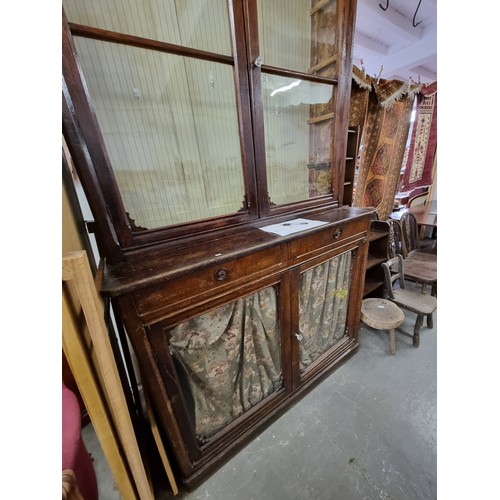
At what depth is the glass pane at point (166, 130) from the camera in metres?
0.79

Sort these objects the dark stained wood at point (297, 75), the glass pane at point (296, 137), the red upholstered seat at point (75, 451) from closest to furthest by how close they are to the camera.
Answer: the red upholstered seat at point (75, 451), the dark stained wood at point (297, 75), the glass pane at point (296, 137)

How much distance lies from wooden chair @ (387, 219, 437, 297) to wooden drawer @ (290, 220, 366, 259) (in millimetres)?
1038

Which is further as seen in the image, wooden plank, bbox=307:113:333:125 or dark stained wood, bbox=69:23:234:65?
wooden plank, bbox=307:113:333:125

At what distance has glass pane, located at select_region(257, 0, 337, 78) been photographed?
104cm

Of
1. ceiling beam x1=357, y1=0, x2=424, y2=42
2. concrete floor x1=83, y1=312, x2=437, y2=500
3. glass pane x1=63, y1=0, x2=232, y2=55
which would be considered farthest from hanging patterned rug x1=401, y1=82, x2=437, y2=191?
glass pane x1=63, y1=0, x2=232, y2=55

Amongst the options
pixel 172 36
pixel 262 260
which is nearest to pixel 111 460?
pixel 262 260

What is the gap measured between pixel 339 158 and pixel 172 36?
0.99m

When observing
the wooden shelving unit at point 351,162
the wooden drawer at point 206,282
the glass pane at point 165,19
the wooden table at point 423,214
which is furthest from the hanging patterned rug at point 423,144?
the wooden drawer at point 206,282

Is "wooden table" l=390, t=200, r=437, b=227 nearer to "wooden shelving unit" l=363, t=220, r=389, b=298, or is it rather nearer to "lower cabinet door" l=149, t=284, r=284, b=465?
"wooden shelving unit" l=363, t=220, r=389, b=298

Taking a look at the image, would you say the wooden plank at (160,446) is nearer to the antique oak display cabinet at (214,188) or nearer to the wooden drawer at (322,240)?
the antique oak display cabinet at (214,188)

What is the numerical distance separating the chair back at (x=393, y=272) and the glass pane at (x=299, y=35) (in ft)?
4.50

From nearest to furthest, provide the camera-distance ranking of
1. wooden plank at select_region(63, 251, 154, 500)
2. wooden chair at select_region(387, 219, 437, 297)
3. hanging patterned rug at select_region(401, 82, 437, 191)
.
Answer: wooden plank at select_region(63, 251, 154, 500) < wooden chair at select_region(387, 219, 437, 297) < hanging patterned rug at select_region(401, 82, 437, 191)

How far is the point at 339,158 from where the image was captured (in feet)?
4.25

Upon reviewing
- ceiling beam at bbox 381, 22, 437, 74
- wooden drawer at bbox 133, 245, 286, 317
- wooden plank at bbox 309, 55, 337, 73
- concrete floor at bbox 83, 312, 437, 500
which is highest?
ceiling beam at bbox 381, 22, 437, 74
